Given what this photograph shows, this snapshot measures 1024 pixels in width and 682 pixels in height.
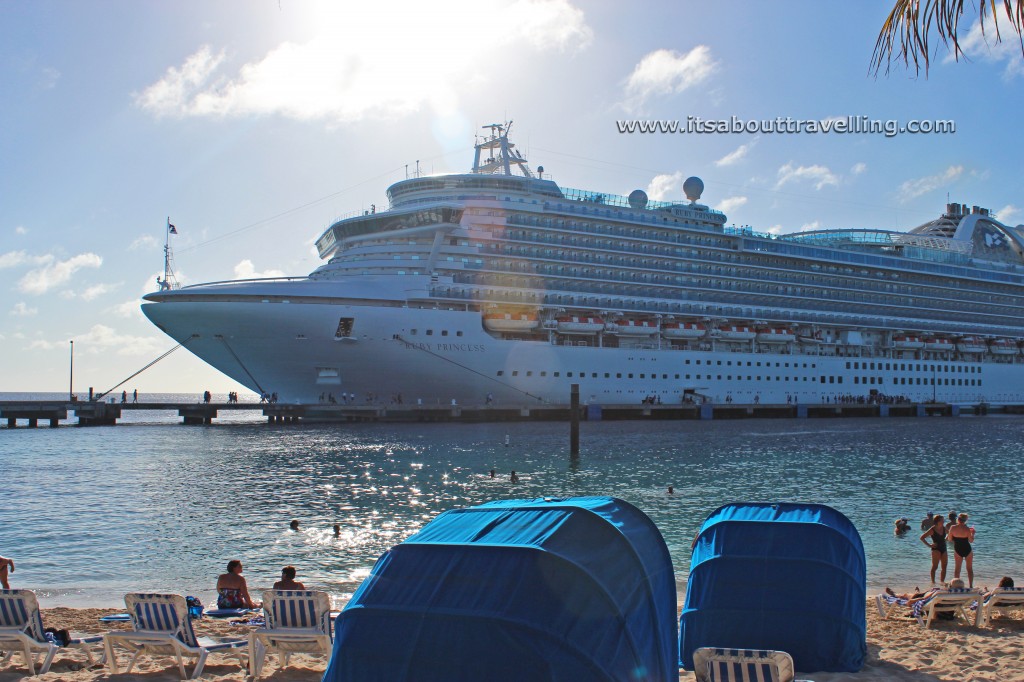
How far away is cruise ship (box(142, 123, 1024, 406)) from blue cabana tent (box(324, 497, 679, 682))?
3372 centimetres

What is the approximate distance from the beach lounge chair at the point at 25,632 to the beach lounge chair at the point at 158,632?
573 mm

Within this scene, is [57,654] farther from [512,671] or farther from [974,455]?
[974,455]

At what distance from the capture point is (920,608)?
10.1m

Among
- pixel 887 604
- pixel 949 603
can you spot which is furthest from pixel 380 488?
pixel 949 603

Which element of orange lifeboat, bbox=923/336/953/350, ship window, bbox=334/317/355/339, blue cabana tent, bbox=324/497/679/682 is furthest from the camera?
orange lifeboat, bbox=923/336/953/350

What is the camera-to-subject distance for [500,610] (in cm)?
504

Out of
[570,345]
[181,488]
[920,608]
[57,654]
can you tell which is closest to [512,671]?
[57,654]

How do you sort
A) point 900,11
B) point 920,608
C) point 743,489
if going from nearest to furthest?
point 900,11
point 920,608
point 743,489

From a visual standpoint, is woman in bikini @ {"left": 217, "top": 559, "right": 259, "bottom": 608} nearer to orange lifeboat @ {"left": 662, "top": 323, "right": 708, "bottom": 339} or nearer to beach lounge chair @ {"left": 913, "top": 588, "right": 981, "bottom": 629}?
beach lounge chair @ {"left": 913, "top": 588, "right": 981, "bottom": 629}

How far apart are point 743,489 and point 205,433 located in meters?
32.6

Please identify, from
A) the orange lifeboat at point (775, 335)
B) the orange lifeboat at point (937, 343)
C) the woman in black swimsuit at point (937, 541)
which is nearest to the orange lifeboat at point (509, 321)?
the orange lifeboat at point (775, 335)

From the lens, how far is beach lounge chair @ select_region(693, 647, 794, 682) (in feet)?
19.6

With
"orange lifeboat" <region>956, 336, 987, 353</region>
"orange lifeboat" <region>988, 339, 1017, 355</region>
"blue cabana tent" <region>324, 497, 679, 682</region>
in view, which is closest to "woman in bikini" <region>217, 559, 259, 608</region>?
"blue cabana tent" <region>324, 497, 679, 682</region>

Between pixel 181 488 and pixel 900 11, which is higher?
pixel 900 11
